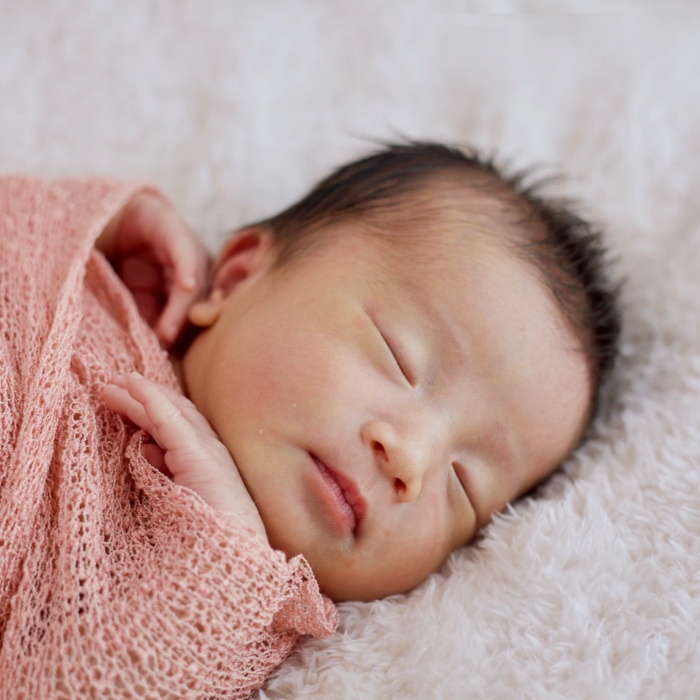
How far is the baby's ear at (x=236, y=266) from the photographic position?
4.60 ft

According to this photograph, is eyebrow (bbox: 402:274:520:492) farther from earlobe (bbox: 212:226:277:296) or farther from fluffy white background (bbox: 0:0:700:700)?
earlobe (bbox: 212:226:277:296)

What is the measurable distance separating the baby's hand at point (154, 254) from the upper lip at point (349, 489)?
1.64 feet

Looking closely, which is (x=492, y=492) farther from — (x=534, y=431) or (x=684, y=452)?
(x=684, y=452)

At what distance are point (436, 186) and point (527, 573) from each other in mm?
641

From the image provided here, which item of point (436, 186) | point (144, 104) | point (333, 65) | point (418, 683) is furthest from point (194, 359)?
point (333, 65)

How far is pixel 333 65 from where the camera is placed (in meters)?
1.94

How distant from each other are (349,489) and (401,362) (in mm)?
204

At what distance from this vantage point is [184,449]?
3.55 feet

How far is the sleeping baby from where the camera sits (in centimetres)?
112

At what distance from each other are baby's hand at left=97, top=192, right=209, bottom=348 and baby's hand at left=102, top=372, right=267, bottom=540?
38cm

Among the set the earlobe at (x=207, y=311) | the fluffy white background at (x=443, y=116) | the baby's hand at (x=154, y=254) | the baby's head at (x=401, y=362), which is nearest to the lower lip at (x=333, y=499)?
the baby's head at (x=401, y=362)

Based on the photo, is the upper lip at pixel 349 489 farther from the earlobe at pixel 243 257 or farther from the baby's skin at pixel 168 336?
the earlobe at pixel 243 257

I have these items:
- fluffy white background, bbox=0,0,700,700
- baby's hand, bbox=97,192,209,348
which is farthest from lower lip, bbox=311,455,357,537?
baby's hand, bbox=97,192,209,348

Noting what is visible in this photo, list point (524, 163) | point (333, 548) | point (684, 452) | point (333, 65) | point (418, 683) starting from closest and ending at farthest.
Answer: point (418, 683) → point (333, 548) → point (684, 452) → point (524, 163) → point (333, 65)
